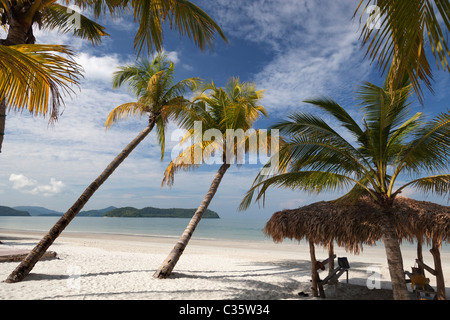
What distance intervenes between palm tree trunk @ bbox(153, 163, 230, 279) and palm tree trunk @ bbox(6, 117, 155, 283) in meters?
2.56

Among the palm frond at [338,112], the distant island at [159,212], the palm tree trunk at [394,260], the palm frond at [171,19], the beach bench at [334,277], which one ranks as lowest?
the distant island at [159,212]

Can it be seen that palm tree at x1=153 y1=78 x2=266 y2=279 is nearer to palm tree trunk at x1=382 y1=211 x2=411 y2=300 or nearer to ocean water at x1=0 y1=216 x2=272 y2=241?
palm tree trunk at x1=382 y1=211 x2=411 y2=300

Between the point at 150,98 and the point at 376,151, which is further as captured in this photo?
the point at 150,98

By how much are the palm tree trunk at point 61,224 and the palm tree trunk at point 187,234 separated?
2.56m

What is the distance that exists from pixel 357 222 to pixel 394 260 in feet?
3.12

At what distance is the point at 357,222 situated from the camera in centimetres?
608

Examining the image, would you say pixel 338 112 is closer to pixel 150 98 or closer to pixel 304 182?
pixel 304 182

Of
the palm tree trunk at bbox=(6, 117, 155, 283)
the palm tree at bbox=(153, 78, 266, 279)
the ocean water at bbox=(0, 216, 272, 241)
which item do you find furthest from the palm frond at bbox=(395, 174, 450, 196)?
the ocean water at bbox=(0, 216, 272, 241)

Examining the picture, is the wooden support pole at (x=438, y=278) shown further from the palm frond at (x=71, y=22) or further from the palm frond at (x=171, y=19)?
the palm frond at (x=71, y=22)

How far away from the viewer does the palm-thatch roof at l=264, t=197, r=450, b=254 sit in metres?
5.69

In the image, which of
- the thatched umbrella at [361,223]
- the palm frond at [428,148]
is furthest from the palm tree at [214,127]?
the palm frond at [428,148]

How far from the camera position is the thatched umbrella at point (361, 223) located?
5695 millimetres

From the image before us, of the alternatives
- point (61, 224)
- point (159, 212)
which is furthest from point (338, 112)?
point (159, 212)
